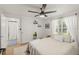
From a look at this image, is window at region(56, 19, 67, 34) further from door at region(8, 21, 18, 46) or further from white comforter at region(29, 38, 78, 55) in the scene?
door at region(8, 21, 18, 46)

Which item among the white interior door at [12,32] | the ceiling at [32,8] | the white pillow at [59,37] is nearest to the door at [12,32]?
the white interior door at [12,32]

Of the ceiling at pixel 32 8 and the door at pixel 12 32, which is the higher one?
the ceiling at pixel 32 8

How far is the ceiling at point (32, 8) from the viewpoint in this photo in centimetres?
158

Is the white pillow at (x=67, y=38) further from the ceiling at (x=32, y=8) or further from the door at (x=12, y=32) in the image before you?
the door at (x=12, y=32)

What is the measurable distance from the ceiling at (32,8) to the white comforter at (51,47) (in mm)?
394

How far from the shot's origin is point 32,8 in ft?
5.20

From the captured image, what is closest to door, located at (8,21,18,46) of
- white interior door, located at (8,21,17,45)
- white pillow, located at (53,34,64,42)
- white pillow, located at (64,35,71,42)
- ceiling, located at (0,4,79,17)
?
white interior door, located at (8,21,17,45)

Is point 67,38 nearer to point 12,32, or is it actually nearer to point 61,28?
point 61,28

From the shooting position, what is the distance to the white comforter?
157 centimetres
